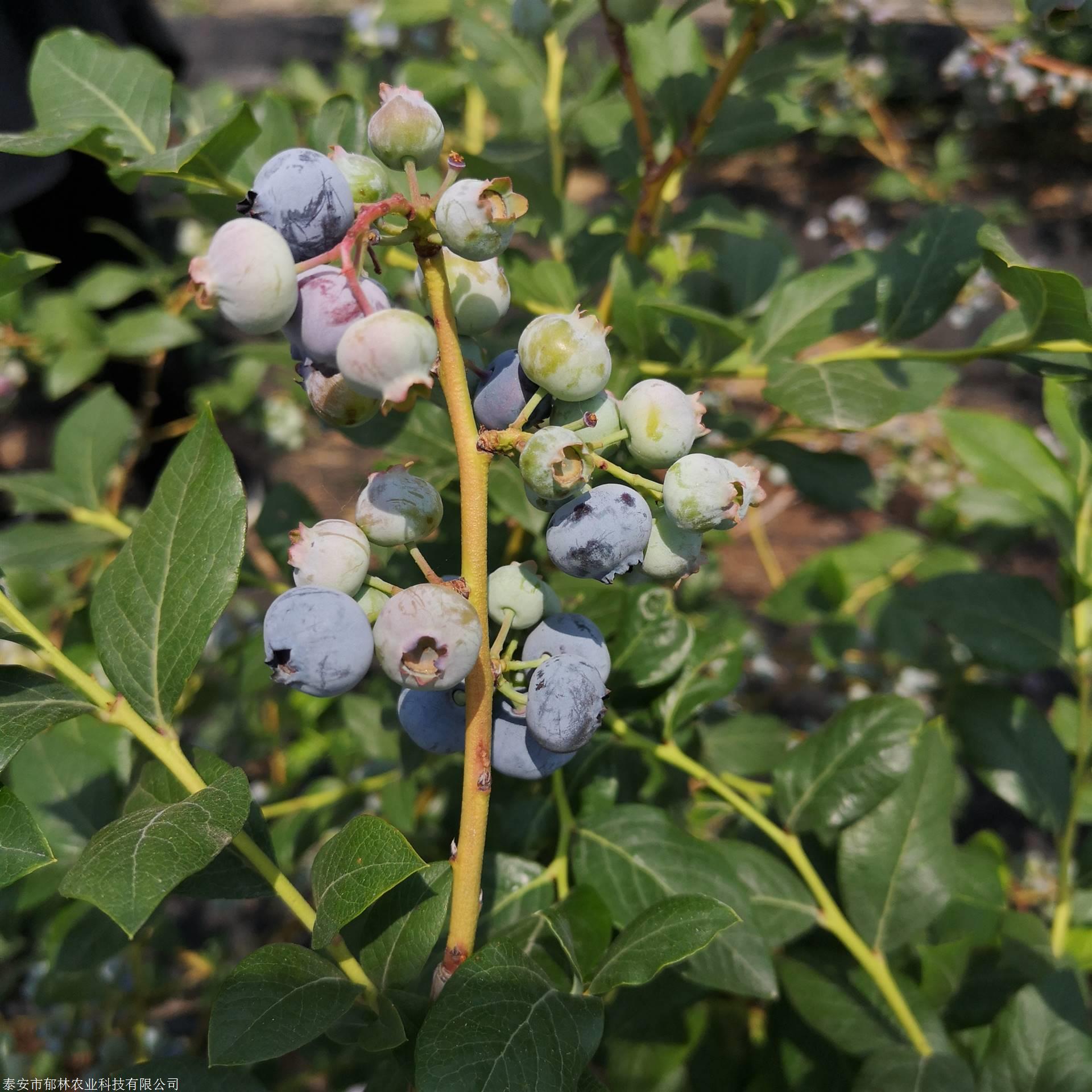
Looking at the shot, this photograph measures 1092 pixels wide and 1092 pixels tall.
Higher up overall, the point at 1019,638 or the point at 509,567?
the point at 509,567

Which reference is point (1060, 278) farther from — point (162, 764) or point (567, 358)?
point (162, 764)

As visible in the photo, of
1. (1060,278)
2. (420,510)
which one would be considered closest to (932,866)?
(1060,278)

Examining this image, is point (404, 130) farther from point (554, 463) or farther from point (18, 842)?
point (18, 842)

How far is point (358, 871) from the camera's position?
0.62m

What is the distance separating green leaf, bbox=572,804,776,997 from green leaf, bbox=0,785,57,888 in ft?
1.68

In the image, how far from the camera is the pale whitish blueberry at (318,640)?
61cm

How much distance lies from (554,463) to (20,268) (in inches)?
21.4

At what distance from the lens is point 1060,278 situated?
0.81 meters

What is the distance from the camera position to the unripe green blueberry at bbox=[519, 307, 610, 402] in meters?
0.61

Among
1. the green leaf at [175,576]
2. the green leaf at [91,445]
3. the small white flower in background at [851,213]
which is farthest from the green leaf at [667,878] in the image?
the small white flower in background at [851,213]

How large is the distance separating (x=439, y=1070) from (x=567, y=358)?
19.2 inches

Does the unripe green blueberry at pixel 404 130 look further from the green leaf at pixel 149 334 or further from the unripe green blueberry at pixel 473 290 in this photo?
the green leaf at pixel 149 334

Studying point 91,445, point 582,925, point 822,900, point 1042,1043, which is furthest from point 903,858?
point 91,445

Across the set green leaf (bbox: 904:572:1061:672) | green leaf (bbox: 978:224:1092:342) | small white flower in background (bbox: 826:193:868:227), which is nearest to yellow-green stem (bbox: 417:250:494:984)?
green leaf (bbox: 978:224:1092:342)
